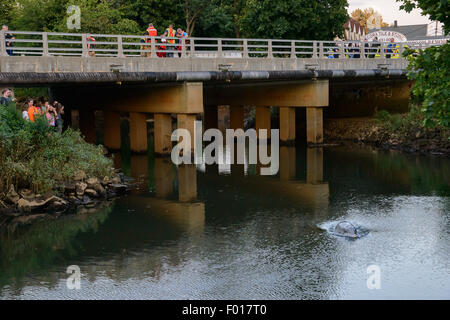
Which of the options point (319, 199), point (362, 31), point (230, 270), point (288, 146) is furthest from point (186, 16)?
point (362, 31)

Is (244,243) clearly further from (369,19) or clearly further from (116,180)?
(369,19)

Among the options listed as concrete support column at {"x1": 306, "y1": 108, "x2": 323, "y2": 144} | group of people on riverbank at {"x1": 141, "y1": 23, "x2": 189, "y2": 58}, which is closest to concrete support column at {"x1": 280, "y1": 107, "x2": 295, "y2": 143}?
concrete support column at {"x1": 306, "y1": 108, "x2": 323, "y2": 144}

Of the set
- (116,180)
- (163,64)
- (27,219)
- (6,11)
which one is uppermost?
(6,11)

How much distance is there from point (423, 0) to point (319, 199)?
9129 mm

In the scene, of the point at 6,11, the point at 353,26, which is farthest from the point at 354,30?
the point at 6,11

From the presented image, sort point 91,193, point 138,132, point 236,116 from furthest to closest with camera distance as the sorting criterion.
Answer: point 236,116 < point 138,132 < point 91,193

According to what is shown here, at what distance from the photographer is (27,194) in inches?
845

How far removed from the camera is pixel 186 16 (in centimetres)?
5416

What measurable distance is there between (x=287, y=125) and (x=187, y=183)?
1275 cm

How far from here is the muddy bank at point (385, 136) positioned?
36.3m

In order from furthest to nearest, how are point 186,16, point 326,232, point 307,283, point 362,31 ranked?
point 362,31
point 186,16
point 326,232
point 307,283

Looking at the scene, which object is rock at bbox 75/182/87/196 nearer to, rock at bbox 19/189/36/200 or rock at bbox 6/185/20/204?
rock at bbox 19/189/36/200

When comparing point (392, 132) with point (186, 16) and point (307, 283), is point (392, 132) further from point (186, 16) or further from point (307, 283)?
point (307, 283)
